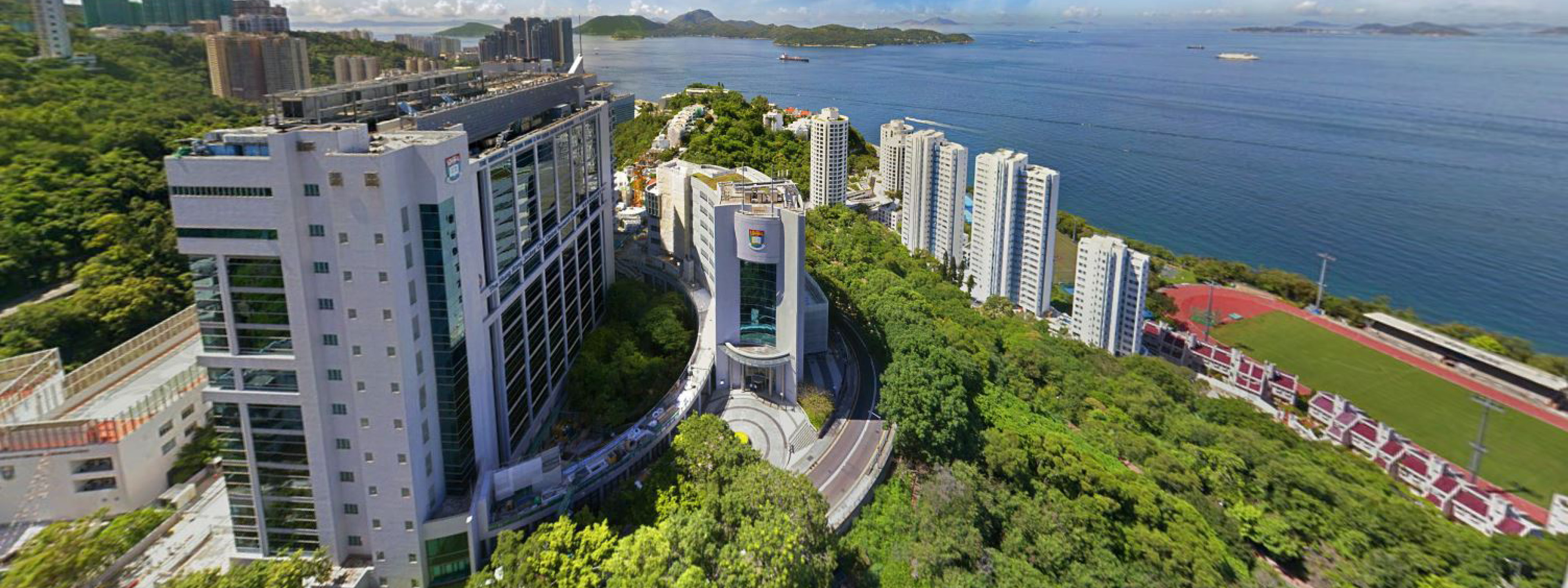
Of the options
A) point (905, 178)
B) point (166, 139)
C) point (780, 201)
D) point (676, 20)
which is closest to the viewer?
point (780, 201)

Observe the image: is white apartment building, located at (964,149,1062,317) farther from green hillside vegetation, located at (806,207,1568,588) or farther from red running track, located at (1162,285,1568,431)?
green hillside vegetation, located at (806,207,1568,588)

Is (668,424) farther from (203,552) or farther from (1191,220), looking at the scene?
(1191,220)

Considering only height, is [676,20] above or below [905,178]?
above

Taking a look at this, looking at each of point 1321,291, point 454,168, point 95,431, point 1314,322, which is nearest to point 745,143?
point 1314,322

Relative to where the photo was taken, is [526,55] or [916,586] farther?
[526,55]

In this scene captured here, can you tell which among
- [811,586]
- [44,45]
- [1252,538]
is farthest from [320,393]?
[44,45]

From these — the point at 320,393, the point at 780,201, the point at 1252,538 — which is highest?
the point at 780,201
